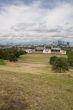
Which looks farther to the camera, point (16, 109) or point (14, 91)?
point (14, 91)

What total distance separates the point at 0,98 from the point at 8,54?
78.9m

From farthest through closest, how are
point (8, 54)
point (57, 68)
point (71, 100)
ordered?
1. point (8, 54)
2. point (57, 68)
3. point (71, 100)

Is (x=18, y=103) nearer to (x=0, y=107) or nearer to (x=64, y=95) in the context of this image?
(x=0, y=107)

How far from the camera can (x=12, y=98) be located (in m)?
15.8

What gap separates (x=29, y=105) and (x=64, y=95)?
4.79 metres

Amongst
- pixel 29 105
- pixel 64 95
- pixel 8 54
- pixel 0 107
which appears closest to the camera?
pixel 0 107

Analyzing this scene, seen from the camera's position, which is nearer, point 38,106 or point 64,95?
point 38,106

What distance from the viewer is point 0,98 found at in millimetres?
15461

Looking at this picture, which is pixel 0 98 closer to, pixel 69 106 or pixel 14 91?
pixel 14 91

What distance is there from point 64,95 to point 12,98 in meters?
5.12

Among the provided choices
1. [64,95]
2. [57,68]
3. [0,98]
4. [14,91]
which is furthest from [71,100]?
[57,68]

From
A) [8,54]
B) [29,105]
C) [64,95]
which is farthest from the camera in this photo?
[8,54]

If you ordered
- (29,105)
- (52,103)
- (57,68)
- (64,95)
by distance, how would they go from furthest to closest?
(57,68) → (64,95) → (52,103) → (29,105)

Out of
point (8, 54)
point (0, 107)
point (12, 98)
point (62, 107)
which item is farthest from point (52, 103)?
point (8, 54)
